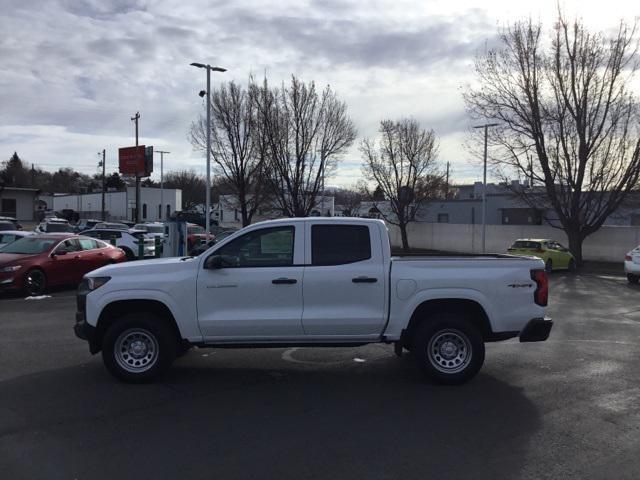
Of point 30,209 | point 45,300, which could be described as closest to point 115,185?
point 30,209

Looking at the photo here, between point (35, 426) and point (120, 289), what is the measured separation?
68.1 inches

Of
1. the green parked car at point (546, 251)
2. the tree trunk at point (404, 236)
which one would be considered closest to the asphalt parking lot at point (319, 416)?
the green parked car at point (546, 251)

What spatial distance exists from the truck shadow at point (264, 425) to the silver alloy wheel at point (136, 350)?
243mm

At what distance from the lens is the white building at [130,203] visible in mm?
77625

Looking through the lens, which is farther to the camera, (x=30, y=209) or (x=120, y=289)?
(x=30, y=209)

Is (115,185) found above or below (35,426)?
above

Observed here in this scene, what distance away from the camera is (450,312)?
6656 millimetres

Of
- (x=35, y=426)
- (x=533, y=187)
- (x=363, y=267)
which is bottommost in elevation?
(x=35, y=426)

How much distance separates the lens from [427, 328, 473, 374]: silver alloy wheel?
21.4ft

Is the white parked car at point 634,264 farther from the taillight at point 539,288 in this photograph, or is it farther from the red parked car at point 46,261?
the red parked car at point 46,261

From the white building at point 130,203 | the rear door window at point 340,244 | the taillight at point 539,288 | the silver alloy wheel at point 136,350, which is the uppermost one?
the white building at point 130,203

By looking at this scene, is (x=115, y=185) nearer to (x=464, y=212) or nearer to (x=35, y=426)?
(x=464, y=212)

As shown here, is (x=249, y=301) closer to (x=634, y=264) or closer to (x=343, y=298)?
(x=343, y=298)

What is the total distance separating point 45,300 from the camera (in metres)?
13.7
